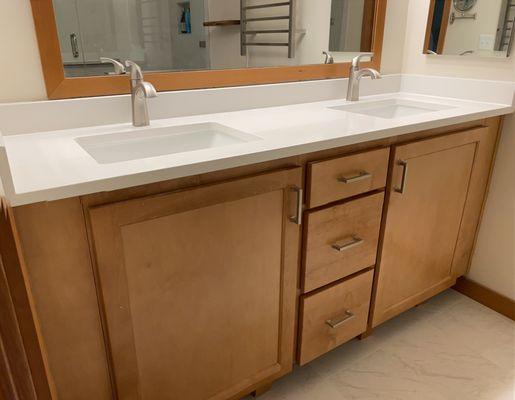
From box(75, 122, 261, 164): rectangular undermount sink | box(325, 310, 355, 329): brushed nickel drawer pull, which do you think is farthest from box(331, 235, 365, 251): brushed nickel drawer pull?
box(75, 122, 261, 164): rectangular undermount sink

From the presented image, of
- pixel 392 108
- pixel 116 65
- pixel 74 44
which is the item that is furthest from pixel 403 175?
pixel 74 44

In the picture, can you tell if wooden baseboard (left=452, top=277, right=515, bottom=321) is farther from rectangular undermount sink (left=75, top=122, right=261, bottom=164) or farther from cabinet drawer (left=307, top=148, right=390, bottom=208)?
rectangular undermount sink (left=75, top=122, right=261, bottom=164)

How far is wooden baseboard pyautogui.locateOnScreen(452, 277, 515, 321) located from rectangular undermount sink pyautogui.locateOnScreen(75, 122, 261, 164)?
133 centimetres

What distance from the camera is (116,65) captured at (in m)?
1.22

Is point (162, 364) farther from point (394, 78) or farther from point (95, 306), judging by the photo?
point (394, 78)

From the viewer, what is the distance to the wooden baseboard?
1721mm

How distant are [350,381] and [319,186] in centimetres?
74

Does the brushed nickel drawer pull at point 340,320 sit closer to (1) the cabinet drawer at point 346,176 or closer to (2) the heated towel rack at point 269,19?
(1) the cabinet drawer at point 346,176

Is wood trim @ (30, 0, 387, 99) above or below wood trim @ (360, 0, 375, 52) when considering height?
below

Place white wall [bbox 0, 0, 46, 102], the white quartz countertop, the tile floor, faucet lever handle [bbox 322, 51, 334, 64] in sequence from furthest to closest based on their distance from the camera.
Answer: faucet lever handle [bbox 322, 51, 334, 64], the tile floor, white wall [bbox 0, 0, 46, 102], the white quartz countertop

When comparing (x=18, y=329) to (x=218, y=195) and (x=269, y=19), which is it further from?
(x=269, y=19)

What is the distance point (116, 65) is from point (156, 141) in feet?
0.85

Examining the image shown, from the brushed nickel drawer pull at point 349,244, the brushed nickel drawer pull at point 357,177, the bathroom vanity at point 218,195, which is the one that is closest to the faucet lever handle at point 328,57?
the bathroom vanity at point 218,195

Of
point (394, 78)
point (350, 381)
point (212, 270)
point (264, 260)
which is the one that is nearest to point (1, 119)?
point (212, 270)
